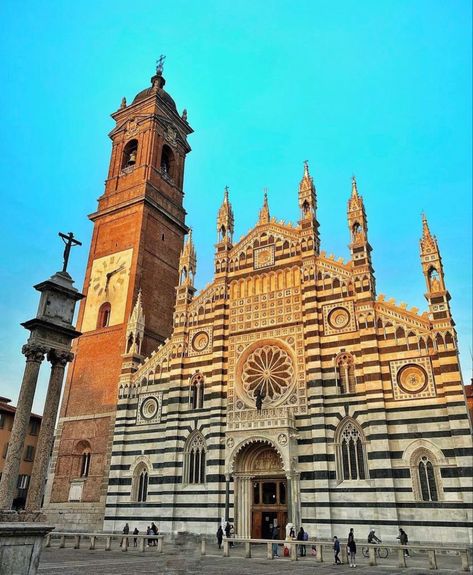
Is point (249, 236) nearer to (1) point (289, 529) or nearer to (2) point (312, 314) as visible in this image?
(2) point (312, 314)

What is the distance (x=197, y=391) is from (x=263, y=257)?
364 inches

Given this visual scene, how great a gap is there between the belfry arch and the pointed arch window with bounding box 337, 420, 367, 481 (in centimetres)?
275

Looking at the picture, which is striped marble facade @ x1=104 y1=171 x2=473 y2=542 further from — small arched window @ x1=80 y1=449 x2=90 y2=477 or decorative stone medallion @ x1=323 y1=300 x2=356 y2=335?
small arched window @ x1=80 y1=449 x2=90 y2=477

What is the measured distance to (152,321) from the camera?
3706 cm

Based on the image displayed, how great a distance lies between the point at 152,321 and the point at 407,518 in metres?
21.7

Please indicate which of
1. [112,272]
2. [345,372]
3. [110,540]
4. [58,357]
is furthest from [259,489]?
[112,272]

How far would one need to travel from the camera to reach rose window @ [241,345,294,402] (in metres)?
27.9

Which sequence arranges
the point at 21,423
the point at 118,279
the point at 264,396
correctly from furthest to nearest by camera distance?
the point at 118,279, the point at 264,396, the point at 21,423

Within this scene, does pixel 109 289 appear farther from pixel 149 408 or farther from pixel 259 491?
pixel 259 491

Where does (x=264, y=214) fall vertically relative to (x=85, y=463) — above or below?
above

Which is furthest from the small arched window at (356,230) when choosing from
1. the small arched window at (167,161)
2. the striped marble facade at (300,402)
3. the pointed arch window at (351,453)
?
the small arched window at (167,161)

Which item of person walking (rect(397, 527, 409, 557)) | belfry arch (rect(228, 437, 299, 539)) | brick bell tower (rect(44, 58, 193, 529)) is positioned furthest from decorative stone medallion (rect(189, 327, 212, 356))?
person walking (rect(397, 527, 409, 557))

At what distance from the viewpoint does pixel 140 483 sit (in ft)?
98.5

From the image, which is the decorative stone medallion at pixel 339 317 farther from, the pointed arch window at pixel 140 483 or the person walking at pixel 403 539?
the pointed arch window at pixel 140 483
